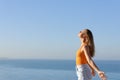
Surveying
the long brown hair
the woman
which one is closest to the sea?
the woman

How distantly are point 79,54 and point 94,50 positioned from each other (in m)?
0.21

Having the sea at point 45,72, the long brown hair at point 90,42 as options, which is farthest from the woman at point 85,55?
the sea at point 45,72

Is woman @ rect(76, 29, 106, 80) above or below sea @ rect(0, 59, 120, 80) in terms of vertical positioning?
below

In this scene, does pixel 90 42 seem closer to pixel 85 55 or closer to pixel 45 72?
pixel 85 55

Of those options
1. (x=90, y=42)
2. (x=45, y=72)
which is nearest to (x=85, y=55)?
(x=90, y=42)

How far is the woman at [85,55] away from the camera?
529 centimetres

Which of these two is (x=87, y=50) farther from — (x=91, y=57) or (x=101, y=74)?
(x=101, y=74)

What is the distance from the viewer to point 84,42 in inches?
211

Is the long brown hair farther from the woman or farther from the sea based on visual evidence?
the sea

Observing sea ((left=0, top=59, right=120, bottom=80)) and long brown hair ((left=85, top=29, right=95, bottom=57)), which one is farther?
sea ((left=0, top=59, right=120, bottom=80))

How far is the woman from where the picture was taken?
5291 mm

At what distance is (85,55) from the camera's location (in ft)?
17.4

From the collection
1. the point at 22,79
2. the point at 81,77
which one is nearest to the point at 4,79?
the point at 22,79

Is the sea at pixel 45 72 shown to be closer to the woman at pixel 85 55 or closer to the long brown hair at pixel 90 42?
the woman at pixel 85 55
